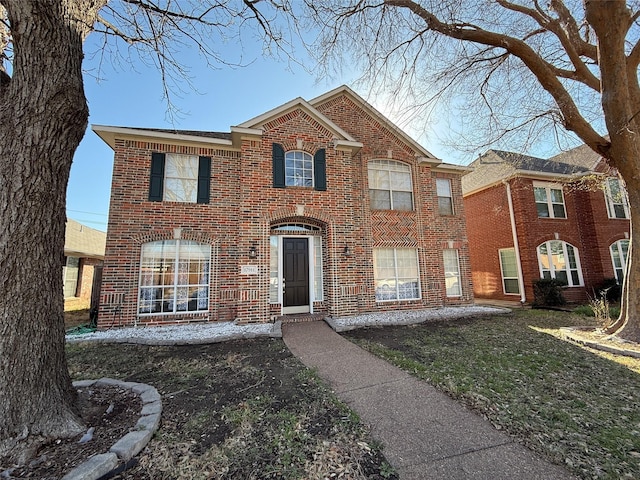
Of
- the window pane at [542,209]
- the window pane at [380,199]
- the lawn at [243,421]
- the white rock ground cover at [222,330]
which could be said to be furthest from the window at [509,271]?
the lawn at [243,421]

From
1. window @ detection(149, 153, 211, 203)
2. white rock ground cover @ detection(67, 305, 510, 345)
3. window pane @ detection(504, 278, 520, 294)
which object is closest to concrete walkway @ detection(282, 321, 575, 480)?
white rock ground cover @ detection(67, 305, 510, 345)

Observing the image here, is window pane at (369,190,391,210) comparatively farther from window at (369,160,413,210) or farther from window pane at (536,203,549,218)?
window pane at (536,203,549,218)

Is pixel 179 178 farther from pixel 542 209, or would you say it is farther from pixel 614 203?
pixel 614 203

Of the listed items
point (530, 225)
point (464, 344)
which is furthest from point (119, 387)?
point (530, 225)

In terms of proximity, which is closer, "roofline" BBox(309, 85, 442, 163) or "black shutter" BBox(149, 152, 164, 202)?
"black shutter" BBox(149, 152, 164, 202)

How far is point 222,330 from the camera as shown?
707 cm

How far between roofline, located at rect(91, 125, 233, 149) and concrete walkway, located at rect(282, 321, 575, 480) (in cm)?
712

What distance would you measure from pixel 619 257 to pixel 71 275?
1184 inches

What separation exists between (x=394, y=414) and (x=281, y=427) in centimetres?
131

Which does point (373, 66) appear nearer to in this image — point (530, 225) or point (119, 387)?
point (119, 387)

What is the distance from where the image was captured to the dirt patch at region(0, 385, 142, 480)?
220 cm

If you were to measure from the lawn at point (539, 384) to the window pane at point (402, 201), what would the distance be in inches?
185

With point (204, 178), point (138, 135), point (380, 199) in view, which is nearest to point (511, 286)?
point (380, 199)

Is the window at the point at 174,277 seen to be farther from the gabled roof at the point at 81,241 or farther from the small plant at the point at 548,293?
the small plant at the point at 548,293
